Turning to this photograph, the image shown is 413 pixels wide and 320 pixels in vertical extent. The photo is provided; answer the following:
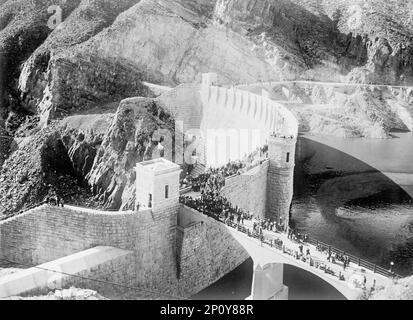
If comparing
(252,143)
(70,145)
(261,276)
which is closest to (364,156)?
(252,143)

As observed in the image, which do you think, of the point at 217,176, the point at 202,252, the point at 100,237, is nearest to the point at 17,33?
the point at 217,176

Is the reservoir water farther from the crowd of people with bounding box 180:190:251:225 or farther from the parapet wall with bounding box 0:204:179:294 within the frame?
the crowd of people with bounding box 180:190:251:225

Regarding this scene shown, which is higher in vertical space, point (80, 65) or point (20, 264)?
point (80, 65)

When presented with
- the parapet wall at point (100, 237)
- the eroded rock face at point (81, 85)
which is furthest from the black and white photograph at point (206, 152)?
the eroded rock face at point (81, 85)

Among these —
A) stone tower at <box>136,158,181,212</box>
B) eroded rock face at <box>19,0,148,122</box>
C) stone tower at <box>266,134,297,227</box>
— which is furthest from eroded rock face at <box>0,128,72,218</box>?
stone tower at <box>136,158,181,212</box>

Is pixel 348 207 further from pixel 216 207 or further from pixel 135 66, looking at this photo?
pixel 135 66

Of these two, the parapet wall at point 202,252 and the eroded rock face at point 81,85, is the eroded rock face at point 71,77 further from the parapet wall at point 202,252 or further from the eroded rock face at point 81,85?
the parapet wall at point 202,252
